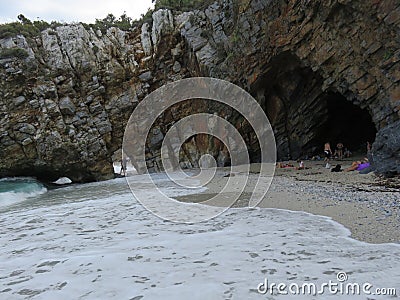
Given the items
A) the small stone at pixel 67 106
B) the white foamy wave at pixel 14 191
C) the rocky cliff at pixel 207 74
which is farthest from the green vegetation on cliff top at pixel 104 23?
the white foamy wave at pixel 14 191

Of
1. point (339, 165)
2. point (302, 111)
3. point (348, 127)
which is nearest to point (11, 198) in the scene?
point (339, 165)

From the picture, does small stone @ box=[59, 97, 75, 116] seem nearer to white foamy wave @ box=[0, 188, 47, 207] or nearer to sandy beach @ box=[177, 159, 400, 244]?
white foamy wave @ box=[0, 188, 47, 207]

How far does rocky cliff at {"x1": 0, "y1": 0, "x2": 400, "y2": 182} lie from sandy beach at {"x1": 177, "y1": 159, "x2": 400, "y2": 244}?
6.11ft

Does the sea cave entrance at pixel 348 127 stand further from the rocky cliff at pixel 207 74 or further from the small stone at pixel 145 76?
the small stone at pixel 145 76

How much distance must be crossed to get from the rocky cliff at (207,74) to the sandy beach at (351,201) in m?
1.86

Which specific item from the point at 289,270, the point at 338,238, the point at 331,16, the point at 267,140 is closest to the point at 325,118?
the point at 267,140

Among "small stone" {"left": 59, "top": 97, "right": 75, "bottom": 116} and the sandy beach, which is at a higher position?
"small stone" {"left": 59, "top": 97, "right": 75, "bottom": 116}

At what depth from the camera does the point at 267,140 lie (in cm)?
1767

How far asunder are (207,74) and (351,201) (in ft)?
46.0

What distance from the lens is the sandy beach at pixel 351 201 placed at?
4.27m

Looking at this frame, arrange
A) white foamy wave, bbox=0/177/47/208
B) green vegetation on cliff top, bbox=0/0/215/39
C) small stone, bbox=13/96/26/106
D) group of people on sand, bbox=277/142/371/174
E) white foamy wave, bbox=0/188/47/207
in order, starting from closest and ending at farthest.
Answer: group of people on sand, bbox=277/142/371/174 → white foamy wave, bbox=0/188/47/207 → white foamy wave, bbox=0/177/47/208 → small stone, bbox=13/96/26/106 → green vegetation on cliff top, bbox=0/0/215/39

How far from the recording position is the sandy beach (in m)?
4.27

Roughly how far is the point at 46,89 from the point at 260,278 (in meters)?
19.8

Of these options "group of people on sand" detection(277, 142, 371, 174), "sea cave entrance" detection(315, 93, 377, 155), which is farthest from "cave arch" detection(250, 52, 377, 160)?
"group of people on sand" detection(277, 142, 371, 174)
